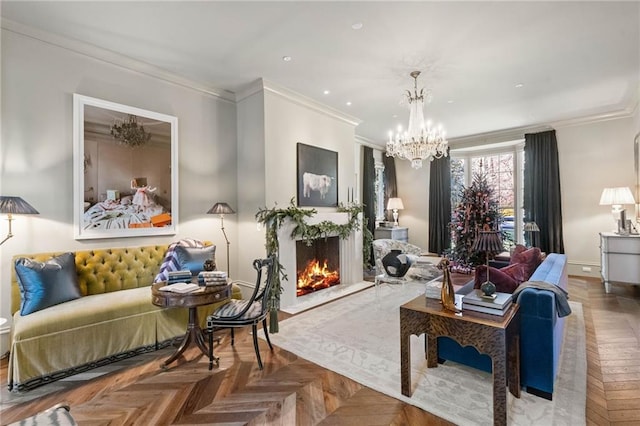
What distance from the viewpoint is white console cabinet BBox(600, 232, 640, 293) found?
448 cm

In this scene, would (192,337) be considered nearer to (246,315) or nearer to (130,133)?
(246,315)

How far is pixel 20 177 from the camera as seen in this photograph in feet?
9.56

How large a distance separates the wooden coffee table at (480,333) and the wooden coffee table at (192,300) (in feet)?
5.29

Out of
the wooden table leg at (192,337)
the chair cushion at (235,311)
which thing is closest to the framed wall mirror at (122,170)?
the wooden table leg at (192,337)

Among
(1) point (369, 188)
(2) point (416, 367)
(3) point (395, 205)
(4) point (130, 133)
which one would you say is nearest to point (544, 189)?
(3) point (395, 205)

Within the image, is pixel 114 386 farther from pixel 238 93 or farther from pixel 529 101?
pixel 529 101

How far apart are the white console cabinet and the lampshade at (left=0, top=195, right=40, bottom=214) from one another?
7.38 metres

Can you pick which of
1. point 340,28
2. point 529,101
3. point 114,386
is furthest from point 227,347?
point 529,101

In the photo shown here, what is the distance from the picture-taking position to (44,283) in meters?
2.67

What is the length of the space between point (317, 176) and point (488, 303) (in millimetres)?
3495

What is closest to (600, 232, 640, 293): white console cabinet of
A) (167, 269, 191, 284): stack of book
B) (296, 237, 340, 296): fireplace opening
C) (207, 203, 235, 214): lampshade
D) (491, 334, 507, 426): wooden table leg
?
(296, 237, 340, 296): fireplace opening

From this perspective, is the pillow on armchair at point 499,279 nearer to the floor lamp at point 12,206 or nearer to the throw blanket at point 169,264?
the throw blanket at point 169,264

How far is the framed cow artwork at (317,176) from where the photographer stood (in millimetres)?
4793

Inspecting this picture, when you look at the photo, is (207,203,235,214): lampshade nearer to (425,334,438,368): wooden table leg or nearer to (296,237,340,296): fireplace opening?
(296,237,340,296): fireplace opening
